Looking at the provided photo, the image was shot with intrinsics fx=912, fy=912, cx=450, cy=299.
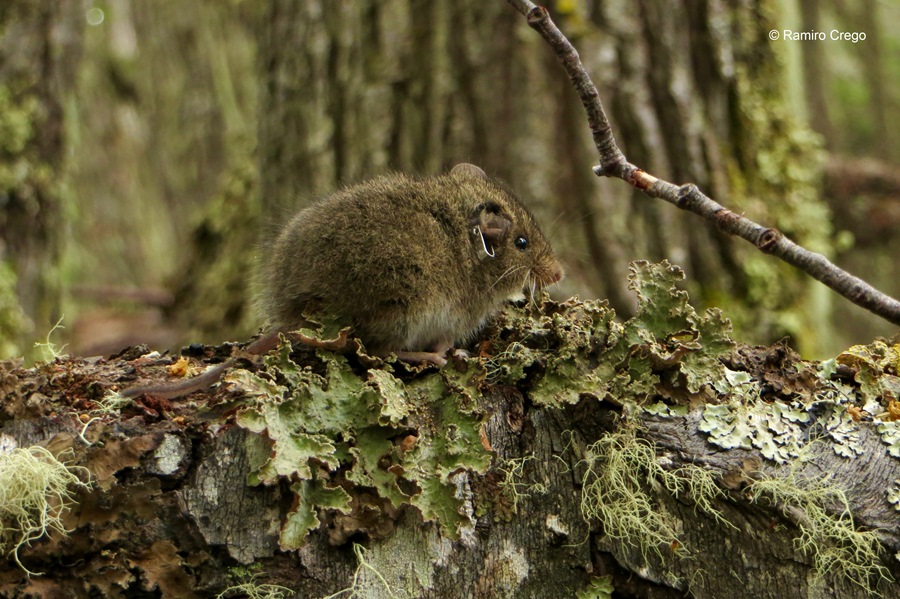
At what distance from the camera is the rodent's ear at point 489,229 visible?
3.53m

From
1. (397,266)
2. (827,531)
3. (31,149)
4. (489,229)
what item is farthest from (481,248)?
(31,149)

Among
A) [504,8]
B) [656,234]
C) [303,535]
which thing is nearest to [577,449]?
[303,535]

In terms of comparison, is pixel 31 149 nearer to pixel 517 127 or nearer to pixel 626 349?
pixel 517 127

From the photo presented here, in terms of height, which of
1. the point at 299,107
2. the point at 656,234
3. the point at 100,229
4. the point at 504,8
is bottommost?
the point at 100,229

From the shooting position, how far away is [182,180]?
46.3 feet

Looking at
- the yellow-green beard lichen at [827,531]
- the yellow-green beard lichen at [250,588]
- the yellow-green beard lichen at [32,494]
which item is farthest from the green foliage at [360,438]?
the yellow-green beard lichen at [827,531]

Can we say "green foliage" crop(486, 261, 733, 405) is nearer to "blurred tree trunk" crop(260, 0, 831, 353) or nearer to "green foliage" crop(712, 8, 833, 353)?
"blurred tree trunk" crop(260, 0, 831, 353)

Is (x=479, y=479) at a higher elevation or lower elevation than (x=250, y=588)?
higher

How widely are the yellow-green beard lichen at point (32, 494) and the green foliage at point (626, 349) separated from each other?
1187 millimetres

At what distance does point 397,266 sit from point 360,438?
780 mm

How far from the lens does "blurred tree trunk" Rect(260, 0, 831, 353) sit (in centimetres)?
570

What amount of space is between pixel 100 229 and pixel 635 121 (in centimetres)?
1242

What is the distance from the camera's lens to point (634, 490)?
8.07ft

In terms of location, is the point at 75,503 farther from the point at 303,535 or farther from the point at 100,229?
the point at 100,229
